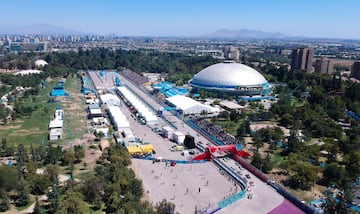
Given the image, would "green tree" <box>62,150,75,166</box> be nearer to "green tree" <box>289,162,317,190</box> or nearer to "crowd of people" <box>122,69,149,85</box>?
"green tree" <box>289,162,317,190</box>

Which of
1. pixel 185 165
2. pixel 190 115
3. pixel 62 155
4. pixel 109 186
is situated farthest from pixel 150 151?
pixel 190 115

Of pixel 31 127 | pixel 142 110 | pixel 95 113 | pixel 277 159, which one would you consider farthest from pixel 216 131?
pixel 31 127

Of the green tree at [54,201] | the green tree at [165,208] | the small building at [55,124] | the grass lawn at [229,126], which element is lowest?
the grass lawn at [229,126]

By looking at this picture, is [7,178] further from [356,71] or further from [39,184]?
[356,71]

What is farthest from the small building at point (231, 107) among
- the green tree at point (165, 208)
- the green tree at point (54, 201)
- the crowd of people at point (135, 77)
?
the green tree at point (54, 201)

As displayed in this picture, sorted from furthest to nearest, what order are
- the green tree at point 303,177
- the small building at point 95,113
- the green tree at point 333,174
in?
1. the small building at point 95,113
2. the green tree at point 333,174
3. the green tree at point 303,177

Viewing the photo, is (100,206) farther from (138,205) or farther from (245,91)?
(245,91)

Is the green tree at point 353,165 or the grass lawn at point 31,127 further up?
the green tree at point 353,165

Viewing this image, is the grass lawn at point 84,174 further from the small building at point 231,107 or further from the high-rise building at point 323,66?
the high-rise building at point 323,66

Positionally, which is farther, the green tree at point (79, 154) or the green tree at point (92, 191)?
the green tree at point (79, 154)
